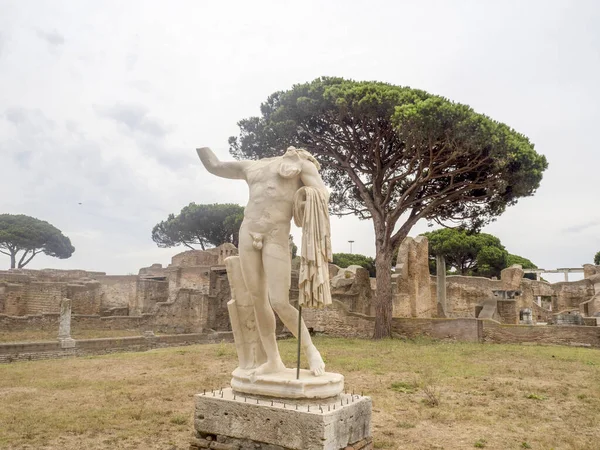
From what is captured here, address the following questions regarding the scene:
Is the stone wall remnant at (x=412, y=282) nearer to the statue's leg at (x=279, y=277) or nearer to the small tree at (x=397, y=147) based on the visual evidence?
the small tree at (x=397, y=147)

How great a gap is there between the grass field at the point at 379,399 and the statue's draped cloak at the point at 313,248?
1.67 meters

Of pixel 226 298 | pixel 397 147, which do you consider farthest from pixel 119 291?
pixel 397 147

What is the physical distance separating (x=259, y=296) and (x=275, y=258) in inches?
15.0

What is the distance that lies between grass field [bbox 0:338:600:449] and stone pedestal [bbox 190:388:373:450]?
817mm

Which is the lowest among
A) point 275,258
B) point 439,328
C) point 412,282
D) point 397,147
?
point 439,328

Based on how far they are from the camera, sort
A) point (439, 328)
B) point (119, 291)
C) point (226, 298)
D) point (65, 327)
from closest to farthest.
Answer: point (65, 327)
point (439, 328)
point (226, 298)
point (119, 291)

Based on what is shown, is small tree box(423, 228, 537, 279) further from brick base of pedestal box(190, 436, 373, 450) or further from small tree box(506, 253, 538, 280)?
brick base of pedestal box(190, 436, 373, 450)

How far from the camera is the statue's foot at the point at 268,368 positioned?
3.64 metres

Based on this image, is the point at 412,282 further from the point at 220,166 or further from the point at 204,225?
the point at 204,225

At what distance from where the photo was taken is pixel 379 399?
590 cm

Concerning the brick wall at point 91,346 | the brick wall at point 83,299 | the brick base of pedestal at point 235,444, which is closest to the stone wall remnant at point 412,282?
the brick wall at point 91,346

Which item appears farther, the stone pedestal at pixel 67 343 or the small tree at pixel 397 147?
the small tree at pixel 397 147

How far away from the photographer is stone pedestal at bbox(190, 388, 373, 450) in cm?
307

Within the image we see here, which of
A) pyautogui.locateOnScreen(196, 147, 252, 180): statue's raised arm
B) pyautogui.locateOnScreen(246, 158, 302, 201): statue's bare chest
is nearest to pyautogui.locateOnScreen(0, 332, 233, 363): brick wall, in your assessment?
pyautogui.locateOnScreen(196, 147, 252, 180): statue's raised arm
